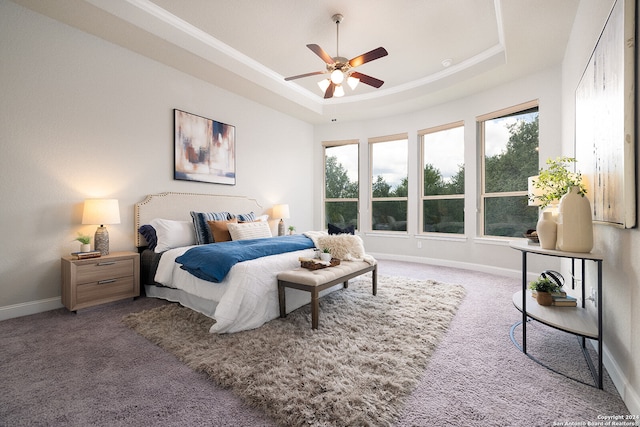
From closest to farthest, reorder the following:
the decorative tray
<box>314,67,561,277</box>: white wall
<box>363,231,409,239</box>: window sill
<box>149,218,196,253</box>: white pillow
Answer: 1. the decorative tray
2. <box>149,218,196,253</box>: white pillow
3. <box>314,67,561,277</box>: white wall
4. <box>363,231,409,239</box>: window sill

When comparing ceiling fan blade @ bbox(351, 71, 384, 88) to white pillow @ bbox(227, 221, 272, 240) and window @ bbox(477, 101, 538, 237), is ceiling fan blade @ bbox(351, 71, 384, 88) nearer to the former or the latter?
white pillow @ bbox(227, 221, 272, 240)

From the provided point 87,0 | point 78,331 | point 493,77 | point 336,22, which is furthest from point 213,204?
point 493,77

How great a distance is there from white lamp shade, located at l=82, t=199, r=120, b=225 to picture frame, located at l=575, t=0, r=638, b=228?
405 cm

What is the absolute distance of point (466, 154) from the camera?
15.6 feet

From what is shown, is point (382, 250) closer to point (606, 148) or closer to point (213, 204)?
point (213, 204)

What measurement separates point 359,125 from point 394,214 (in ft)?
6.78

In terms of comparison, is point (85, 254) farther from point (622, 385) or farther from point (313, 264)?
point (622, 385)

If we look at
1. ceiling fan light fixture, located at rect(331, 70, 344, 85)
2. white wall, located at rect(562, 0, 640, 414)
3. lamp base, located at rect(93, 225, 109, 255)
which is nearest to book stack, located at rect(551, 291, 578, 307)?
white wall, located at rect(562, 0, 640, 414)

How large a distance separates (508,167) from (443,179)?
41.8 inches

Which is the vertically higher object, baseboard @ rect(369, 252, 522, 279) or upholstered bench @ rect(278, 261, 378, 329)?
upholstered bench @ rect(278, 261, 378, 329)

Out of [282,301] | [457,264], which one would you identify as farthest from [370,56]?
[457,264]

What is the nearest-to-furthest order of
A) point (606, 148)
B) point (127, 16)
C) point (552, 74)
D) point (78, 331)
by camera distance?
point (606, 148), point (78, 331), point (127, 16), point (552, 74)

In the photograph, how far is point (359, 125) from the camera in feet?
19.9

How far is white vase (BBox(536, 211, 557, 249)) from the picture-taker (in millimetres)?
1900
